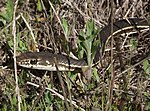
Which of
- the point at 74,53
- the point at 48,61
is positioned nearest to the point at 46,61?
the point at 48,61

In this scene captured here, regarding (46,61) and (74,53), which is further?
(74,53)

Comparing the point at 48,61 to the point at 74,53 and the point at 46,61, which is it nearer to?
the point at 46,61

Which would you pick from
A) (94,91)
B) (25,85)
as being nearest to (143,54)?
(94,91)

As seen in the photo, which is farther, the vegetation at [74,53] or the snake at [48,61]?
the snake at [48,61]

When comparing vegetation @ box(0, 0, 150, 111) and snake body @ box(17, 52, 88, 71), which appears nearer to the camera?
vegetation @ box(0, 0, 150, 111)

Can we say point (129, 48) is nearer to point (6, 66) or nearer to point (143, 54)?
point (143, 54)

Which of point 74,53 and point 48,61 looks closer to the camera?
point 48,61

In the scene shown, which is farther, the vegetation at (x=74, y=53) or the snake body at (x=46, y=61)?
the snake body at (x=46, y=61)

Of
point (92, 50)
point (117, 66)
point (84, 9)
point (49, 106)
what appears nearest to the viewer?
point (49, 106)
